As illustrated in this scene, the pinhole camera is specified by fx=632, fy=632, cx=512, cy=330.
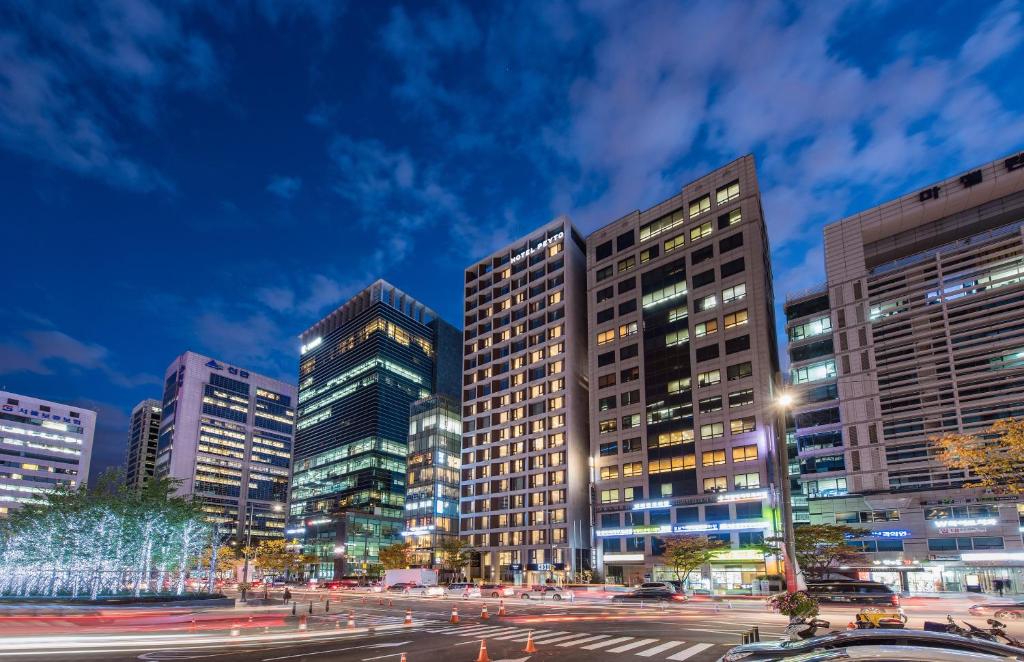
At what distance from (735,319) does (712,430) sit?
15919 mm

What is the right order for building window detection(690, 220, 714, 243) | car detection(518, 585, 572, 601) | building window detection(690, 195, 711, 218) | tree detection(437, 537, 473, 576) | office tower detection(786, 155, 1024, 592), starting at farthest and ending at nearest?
tree detection(437, 537, 473, 576), building window detection(690, 195, 711, 218), building window detection(690, 220, 714, 243), office tower detection(786, 155, 1024, 592), car detection(518, 585, 572, 601)

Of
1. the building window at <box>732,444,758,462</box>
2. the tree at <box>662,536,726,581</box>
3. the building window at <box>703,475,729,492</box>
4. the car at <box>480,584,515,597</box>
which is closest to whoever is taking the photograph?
the car at <box>480,584,515,597</box>

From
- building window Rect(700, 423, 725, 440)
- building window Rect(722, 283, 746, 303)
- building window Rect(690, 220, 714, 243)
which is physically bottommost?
building window Rect(700, 423, 725, 440)

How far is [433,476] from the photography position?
133750 millimetres

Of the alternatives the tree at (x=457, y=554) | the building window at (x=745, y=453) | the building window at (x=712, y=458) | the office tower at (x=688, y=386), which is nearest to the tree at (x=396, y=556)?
the tree at (x=457, y=554)

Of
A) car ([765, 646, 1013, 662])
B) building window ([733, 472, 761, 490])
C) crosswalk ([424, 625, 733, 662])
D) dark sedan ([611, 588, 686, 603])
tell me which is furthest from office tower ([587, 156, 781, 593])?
car ([765, 646, 1013, 662])

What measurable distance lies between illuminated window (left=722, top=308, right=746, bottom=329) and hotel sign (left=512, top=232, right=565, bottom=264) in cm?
3856

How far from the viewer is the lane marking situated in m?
20.3

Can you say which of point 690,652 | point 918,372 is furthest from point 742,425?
point 690,652

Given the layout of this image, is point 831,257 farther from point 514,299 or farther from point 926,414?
point 514,299

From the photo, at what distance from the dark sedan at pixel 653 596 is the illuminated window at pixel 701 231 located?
59322mm

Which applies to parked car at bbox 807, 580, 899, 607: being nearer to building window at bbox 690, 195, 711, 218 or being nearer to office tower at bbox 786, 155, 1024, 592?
office tower at bbox 786, 155, 1024, 592

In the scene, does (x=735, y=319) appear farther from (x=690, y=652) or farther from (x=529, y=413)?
(x=690, y=652)

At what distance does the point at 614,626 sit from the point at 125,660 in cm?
2125
